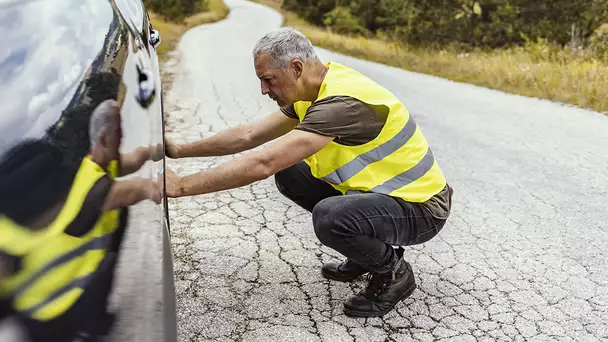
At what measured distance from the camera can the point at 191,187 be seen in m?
2.12

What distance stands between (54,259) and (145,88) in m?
0.76

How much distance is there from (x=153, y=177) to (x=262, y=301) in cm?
129

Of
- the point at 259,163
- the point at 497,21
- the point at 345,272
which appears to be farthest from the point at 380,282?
the point at 497,21

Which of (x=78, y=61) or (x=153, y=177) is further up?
(x=78, y=61)

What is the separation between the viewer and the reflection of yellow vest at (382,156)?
7.99 ft

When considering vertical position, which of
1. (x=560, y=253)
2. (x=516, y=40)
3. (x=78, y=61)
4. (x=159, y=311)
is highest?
(x=78, y=61)

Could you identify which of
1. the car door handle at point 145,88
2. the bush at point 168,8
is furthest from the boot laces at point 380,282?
the bush at point 168,8

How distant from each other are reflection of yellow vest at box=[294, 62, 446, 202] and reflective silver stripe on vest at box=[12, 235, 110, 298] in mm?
1343

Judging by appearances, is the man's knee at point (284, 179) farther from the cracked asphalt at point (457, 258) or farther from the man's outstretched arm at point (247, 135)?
the cracked asphalt at point (457, 258)

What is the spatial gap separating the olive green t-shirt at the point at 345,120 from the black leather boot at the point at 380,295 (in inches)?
24.4

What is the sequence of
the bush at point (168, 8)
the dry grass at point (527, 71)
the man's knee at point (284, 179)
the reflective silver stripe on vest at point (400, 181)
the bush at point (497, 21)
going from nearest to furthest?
1. the reflective silver stripe on vest at point (400, 181)
2. the man's knee at point (284, 179)
3. the dry grass at point (527, 71)
4. the bush at point (497, 21)
5. the bush at point (168, 8)

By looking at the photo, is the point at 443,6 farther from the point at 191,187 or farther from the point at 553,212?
the point at 191,187

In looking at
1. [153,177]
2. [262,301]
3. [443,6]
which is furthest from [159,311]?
[443,6]

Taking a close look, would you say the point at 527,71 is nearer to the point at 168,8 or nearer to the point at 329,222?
the point at 329,222
